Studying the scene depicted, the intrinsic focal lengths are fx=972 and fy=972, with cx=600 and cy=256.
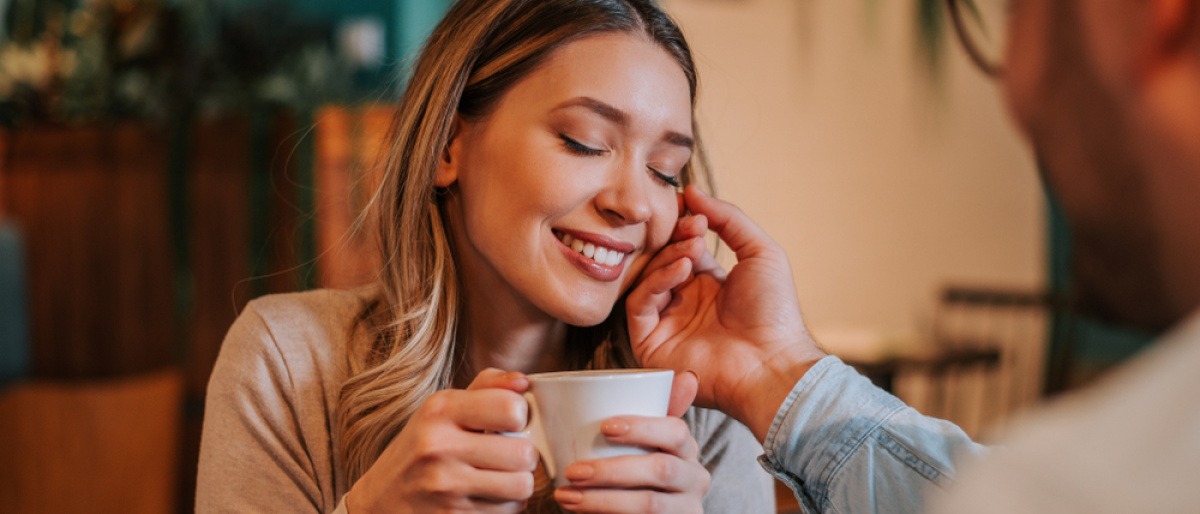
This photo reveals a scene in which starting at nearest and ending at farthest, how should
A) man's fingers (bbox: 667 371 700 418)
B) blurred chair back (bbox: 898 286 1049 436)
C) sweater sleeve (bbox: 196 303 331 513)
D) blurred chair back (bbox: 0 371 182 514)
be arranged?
man's fingers (bbox: 667 371 700 418)
sweater sleeve (bbox: 196 303 331 513)
blurred chair back (bbox: 0 371 182 514)
blurred chair back (bbox: 898 286 1049 436)

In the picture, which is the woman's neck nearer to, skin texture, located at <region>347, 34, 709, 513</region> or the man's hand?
skin texture, located at <region>347, 34, 709, 513</region>

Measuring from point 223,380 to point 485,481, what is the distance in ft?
1.58

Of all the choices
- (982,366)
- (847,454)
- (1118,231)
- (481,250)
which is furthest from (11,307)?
(982,366)

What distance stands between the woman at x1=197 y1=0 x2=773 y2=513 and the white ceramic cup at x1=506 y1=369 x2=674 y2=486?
0.68ft

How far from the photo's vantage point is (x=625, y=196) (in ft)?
3.67

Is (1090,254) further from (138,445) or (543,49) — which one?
(138,445)

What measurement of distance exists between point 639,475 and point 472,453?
0.14m

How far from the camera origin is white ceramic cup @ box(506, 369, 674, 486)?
784 millimetres

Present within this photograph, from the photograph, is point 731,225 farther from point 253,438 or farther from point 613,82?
point 253,438

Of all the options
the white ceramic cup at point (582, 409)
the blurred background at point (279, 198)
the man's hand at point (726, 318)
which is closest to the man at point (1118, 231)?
the white ceramic cup at point (582, 409)

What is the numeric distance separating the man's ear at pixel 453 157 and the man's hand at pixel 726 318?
276 millimetres

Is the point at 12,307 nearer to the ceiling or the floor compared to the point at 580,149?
nearer to the floor

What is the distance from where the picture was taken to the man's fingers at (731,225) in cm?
121

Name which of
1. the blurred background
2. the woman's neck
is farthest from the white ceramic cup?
the blurred background
